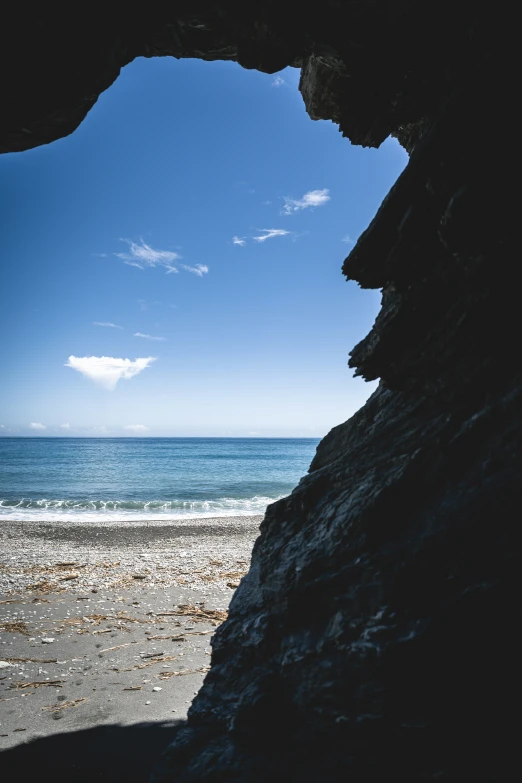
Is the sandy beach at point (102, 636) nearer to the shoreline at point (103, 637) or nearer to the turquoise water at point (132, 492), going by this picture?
the shoreline at point (103, 637)

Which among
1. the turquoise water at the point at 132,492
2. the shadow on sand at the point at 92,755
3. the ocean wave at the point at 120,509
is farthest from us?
the turquoise water at the point at 132,492

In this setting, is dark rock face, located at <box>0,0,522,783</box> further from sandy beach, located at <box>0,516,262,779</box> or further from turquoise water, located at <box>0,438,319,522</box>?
turquoise water, located at <box>0,438,319,522</box>

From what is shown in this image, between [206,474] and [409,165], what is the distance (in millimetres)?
62194

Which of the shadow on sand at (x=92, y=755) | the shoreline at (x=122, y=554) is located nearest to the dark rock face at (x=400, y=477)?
the shadow on sand at (x=92, y=755)

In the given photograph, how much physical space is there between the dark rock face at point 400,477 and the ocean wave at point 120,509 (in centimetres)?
2600

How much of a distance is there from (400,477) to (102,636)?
8.92 m

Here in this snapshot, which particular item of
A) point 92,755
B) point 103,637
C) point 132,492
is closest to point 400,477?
point 92,755

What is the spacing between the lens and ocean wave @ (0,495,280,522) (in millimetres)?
30877

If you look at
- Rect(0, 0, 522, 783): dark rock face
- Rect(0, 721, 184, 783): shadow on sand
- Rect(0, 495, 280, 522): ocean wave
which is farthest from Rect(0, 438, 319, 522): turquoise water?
Rect(0, 0, 522, 783): dark rock face

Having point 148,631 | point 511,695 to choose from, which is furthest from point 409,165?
point 148,631

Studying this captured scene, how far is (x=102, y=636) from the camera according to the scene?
9.20 m

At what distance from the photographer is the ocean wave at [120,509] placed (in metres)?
30.9

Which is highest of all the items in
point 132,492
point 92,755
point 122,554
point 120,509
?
point 92,755

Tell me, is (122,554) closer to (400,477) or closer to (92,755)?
(92,755)
